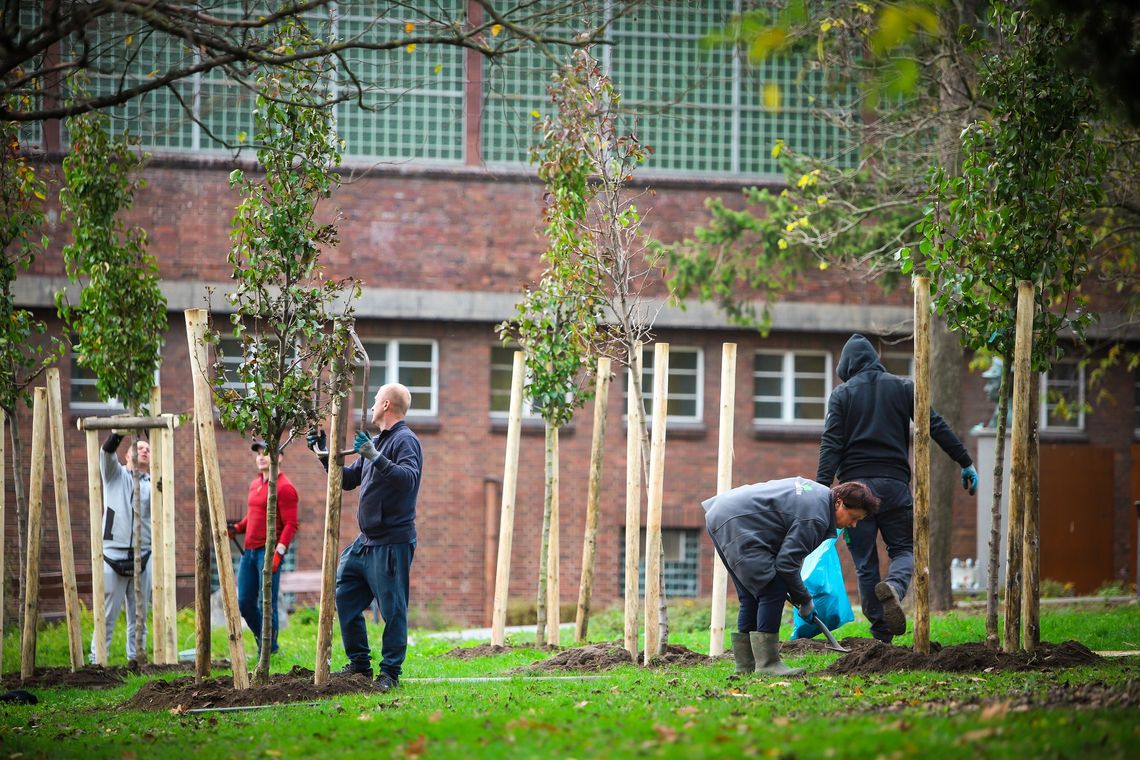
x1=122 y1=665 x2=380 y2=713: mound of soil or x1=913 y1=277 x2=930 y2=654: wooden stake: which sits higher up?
x1=913 y1=277 x2=930 y2=654: wooden stake

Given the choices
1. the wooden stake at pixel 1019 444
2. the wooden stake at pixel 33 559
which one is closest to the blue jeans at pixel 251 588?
the wooden stake at pixel 33 559

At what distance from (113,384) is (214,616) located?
6.26 metres

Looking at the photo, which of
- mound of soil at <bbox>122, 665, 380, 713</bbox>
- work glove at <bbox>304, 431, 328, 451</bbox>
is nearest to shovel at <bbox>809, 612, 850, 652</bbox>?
mound of soil at <bbox>122, 665, 380, 713</bbox>

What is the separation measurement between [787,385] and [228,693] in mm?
14894

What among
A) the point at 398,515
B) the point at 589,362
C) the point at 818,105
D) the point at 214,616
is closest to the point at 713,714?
the point at 398,515

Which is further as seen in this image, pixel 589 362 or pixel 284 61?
pixel 589 362

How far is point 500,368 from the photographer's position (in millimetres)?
22297

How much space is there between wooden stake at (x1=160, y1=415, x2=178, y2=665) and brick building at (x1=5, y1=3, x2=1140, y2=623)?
845 cm

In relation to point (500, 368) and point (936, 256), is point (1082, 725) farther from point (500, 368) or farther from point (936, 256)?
point (500, 368)

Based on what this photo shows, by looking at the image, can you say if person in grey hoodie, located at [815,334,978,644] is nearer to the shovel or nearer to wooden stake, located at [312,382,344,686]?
the shovel

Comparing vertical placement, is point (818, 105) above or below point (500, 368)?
above

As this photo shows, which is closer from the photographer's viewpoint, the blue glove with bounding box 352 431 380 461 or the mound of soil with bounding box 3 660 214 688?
the blue glove with bounding box 352 431 380 461

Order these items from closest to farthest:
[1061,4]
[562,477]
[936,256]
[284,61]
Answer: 1. [1061,4]
2. [284,61]
3. [936,256]
4. [562,477]

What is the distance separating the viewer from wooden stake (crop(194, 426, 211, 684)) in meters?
9.52
